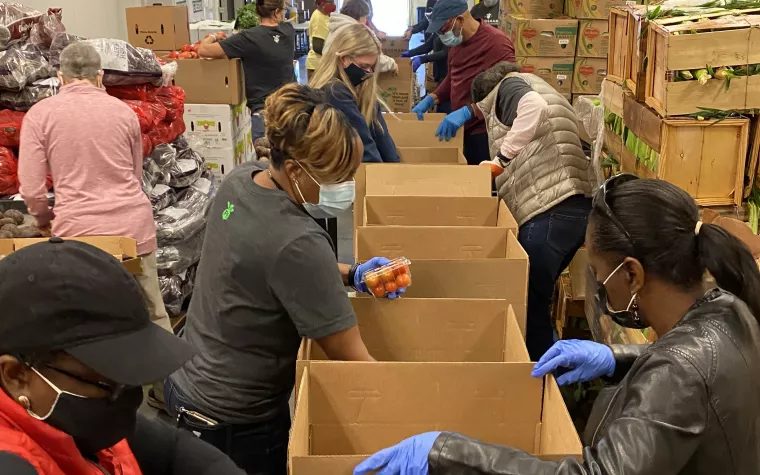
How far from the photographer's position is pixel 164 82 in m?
4.36

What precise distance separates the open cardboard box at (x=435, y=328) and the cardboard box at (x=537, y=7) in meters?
4.73

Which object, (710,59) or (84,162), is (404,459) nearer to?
(710,59)

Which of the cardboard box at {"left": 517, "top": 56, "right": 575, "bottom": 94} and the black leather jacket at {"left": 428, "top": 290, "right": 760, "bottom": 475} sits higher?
the cardboard box at {"left": 517, "top": 56, "right": 575, "bottom": 94}

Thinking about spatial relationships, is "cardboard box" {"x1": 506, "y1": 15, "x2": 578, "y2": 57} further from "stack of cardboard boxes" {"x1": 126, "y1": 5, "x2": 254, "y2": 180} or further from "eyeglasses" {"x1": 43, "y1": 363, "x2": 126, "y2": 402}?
"eyeglasses" {"x1": 43, "y1": 363, "x2": 126, "y2": 402}

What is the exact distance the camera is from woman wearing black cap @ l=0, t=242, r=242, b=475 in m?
1.01

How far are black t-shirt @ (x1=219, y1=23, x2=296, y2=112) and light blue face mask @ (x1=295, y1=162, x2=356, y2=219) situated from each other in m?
3.17

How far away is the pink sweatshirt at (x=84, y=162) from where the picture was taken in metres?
3.04

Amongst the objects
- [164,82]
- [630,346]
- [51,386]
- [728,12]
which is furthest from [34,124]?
[728,12]

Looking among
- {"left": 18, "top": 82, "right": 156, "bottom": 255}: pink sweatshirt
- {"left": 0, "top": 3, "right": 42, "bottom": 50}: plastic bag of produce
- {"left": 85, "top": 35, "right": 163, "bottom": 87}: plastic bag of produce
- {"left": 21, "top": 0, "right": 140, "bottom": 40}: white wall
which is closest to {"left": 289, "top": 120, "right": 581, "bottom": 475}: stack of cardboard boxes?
{"left": 18, "top": 82, "right": 156, "bottom": 255}: pink sweatshirt

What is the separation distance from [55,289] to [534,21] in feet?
18.3

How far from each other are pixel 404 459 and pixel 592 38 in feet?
17.5

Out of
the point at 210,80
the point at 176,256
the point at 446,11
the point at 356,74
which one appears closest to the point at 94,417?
the point at 356,74

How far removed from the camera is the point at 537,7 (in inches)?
248

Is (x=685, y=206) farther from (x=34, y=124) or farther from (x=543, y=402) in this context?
(x=34, y=124)
